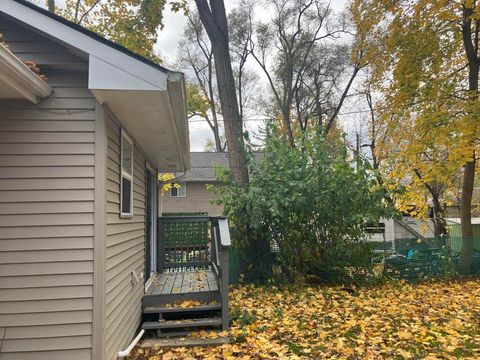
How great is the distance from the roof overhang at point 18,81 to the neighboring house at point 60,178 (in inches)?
0.7

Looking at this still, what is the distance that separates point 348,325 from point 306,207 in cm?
312

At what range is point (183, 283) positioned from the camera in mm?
6332

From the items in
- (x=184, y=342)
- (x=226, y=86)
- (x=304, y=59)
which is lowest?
(x=184, y=342)

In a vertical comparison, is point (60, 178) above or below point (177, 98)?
below

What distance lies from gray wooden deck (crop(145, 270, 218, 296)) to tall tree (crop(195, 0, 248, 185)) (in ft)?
8.90

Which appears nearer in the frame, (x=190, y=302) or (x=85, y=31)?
(x=85, y=31)

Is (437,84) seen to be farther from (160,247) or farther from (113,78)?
(113,78)

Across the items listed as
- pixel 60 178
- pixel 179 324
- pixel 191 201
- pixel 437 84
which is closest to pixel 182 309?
pixel 179 324

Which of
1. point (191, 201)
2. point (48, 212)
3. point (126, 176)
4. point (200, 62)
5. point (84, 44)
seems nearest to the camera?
point (84, 44)

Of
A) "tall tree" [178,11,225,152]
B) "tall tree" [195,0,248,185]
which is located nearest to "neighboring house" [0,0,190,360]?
"tall tree" [195,0,248,185]

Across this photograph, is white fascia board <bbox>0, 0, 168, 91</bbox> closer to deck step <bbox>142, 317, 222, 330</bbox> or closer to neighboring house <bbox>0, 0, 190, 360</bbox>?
neighboring house <bbox>0, 0, 190, 360</bbox>

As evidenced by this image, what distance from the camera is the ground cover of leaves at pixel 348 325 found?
165 inches

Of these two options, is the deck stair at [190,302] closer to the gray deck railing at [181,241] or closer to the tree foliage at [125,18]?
the gray deck railing at [181,241]

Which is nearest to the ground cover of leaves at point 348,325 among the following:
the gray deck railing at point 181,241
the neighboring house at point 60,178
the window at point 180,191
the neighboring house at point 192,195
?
the gray deck railing at point 181,241
